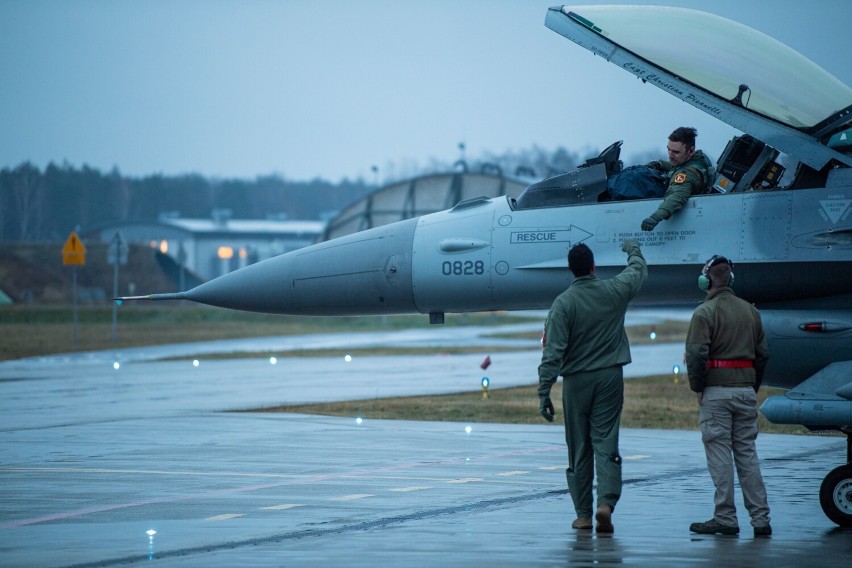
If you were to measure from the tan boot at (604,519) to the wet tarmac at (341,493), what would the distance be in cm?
13

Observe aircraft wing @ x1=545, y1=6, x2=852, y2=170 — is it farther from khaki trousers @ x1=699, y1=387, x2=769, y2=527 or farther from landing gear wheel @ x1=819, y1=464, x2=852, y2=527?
landing gear wheel @ x1=819, y1=464, x2=852, y2=527

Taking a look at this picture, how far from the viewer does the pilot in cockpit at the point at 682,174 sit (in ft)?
34.5

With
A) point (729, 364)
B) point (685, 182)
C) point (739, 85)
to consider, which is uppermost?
point (739, 85)

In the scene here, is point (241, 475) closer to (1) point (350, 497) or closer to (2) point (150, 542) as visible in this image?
(1) point (350, 497)

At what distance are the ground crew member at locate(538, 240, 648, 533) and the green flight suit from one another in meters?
1.45

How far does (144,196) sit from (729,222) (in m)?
135

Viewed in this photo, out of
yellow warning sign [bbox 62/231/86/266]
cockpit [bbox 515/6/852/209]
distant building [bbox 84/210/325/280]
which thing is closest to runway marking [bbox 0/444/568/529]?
cockpit [bbox 515/6/852/209]

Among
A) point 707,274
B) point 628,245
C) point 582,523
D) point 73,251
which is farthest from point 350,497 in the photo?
point 73,251

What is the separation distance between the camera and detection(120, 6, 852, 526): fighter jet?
10.2 meters

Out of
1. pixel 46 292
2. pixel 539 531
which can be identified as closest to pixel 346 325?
pixel 46 292

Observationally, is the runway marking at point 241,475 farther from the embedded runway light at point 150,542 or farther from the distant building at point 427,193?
the distant building at point 427,193

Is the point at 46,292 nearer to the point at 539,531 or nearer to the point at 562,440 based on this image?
the point at 562,440

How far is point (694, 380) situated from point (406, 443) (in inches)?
237

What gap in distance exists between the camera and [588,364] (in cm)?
921
